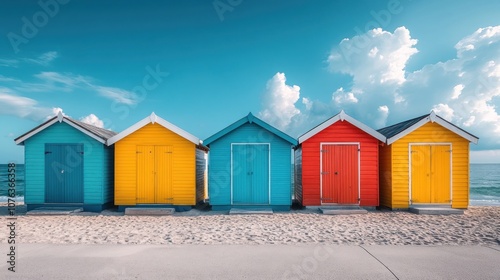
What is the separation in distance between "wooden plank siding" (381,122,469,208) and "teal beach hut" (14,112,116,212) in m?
→ 11.8

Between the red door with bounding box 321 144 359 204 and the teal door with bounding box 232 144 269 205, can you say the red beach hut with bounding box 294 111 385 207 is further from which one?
the teal door with bounding box 232 144 269 205

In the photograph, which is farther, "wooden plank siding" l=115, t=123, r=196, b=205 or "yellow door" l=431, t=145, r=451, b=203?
"wooden plank siding" l=115, t=123, r=196, b=205

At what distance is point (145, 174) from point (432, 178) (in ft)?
37.8

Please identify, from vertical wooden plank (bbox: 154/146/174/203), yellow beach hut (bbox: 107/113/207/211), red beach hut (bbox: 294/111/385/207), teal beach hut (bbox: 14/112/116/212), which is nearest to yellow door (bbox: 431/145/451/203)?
red beach hut (bbox: 294/111/385/207)

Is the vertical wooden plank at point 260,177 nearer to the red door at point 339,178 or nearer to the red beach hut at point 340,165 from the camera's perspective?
the red beach hut at point 340,165

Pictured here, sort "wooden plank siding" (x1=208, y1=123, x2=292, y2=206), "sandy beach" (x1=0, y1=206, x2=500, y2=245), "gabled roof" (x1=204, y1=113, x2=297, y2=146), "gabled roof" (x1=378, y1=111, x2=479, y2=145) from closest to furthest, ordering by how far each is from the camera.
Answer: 1. "sandy beach" (x1=0, y1=206, x2=500, y2=245)
2. "gabled roof" (x1=378, y1=111, x2=479, y2=145)
3. "gabled roof" (x1=204, y1=113, x2=297, y2=146)
4. "wooden plank siding" (x1=208, y1=123, x2=292, y2=206)

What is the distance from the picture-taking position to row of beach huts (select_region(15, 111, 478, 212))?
464 inches

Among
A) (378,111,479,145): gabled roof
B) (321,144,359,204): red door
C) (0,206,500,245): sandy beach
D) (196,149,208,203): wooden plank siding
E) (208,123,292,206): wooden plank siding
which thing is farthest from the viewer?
(196,149,208,203): wooden plank siding

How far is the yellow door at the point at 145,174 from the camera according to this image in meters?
11.9

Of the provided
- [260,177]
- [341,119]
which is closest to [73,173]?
[260,177]

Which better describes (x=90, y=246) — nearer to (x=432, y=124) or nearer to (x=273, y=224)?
(x=273, y=224)

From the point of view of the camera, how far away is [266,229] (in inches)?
332

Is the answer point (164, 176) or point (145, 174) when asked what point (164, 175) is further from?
point (145, 174)

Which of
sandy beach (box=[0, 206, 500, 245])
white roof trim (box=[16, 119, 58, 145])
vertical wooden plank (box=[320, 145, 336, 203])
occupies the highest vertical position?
white roof trim (box=[16, 119, 58, 145])
